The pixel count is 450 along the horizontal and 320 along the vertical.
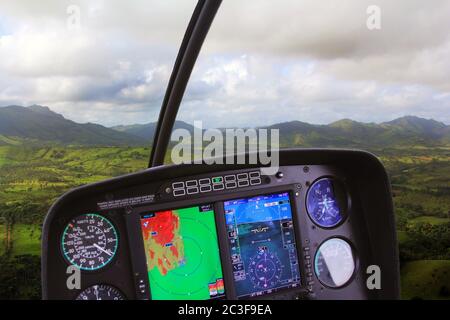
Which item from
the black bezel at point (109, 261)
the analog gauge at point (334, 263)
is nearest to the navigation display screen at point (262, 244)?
the analog gauge at point (334, 263)

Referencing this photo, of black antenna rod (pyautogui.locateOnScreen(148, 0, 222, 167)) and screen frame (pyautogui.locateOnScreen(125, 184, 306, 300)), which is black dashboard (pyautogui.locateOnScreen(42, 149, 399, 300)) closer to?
screen frame (pyautogui.locateOnScreen(125, 184, 306, 300))

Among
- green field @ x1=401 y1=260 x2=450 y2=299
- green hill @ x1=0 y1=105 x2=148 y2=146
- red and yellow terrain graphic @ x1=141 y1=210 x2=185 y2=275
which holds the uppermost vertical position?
green hill @ x1=0 y1=105 x2=148 y2=146

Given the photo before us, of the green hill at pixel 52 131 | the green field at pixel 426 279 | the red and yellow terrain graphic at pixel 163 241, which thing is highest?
the green hill at pixel 52 131

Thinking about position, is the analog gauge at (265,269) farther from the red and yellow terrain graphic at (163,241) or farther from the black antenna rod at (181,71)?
the black antenna rod at (181,71)

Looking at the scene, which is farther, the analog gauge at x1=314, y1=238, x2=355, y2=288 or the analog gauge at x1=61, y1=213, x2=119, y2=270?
the analog gauge at x1=314, y1=238, x2=355, y2=288

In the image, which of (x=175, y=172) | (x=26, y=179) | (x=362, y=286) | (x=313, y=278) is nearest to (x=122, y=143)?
(x=26, y=179)

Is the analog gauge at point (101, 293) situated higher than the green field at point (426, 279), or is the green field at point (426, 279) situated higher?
the analog gauge at point (101, 293)

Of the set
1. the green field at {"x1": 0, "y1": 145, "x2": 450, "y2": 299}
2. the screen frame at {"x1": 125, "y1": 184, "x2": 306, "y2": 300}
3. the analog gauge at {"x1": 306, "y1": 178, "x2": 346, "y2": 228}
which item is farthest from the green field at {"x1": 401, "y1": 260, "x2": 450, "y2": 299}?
the screen frame at {"x1": 125, "y1": 184, "x2": 306, "y2": 300}
